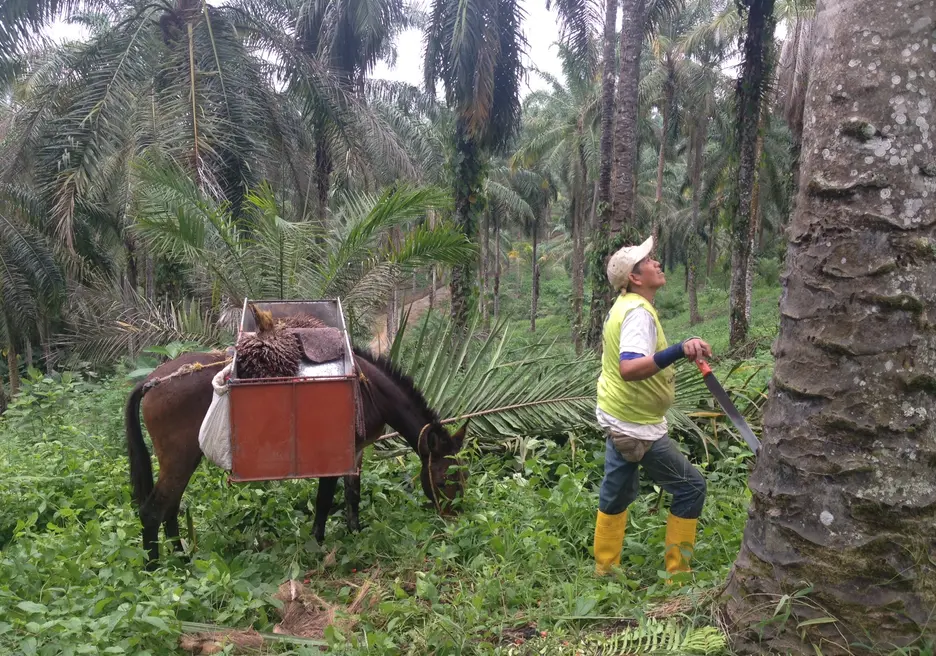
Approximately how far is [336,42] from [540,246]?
40.1m

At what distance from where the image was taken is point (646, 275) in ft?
12.1

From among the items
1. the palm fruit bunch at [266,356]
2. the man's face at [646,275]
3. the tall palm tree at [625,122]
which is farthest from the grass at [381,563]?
the tall palm tree at [625,122]

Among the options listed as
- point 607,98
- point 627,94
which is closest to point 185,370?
point 627,94

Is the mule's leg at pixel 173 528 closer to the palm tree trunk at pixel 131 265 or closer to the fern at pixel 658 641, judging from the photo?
the fern at pixel 658 641

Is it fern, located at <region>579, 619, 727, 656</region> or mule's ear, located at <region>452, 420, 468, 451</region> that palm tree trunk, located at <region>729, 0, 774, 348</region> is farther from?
fern, located at <region>579, 619, 727, 656</region>

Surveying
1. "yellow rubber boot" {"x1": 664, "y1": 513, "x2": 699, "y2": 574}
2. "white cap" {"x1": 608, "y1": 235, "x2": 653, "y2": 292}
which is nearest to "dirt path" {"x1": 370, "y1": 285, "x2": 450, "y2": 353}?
"white cap" {"x1": 608, "y1": 235, "x2": 653, "y2": 292}

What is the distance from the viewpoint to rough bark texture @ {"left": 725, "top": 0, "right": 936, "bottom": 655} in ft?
7.80

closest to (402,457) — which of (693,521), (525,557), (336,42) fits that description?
(525,557)

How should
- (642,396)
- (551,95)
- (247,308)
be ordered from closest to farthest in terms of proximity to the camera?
(642,396) < (247,308) < (551,95)

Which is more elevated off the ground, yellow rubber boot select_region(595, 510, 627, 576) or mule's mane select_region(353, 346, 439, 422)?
mule's mane select_region(353, 346, 439, 422)

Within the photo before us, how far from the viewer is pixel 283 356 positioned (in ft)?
14.5

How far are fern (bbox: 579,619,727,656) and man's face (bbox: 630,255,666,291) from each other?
64.2 inches

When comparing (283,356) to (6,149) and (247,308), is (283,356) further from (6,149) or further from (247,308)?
(6,149)

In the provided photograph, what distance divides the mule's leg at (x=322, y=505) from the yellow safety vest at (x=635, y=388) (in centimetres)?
225
